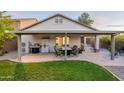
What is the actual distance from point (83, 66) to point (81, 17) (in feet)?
134

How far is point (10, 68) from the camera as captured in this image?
16.6m

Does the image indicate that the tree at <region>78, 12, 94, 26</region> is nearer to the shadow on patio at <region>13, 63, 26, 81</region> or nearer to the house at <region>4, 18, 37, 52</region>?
the house at <region>4, 18, 37, 52</region>

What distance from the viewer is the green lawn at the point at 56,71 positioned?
13.9 metres

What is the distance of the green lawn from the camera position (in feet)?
45.4

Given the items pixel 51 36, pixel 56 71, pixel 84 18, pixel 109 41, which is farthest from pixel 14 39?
pixel 84 18

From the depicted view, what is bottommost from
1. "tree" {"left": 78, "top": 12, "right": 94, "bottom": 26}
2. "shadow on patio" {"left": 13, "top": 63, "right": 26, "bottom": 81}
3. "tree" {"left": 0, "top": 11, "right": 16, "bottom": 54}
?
"shadow on patio" {"left": 13, "top": 63, "right": 26, "bottom": 81}

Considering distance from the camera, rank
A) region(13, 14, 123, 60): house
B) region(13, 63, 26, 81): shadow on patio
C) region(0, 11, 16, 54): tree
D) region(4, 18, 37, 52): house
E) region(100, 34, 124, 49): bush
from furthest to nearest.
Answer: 1. region(4, 18, 37, 52): house
2. region(100, 34, 124, 49): bush
3. region(0, 11, 16, 54): tree
4. region(13, 14, 123, 60): house
5. region(13, 63, 26, 81): shadow on patio

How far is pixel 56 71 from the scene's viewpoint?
50.6 feet

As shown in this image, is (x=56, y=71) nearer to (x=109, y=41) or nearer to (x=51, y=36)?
(x=51, y=36)

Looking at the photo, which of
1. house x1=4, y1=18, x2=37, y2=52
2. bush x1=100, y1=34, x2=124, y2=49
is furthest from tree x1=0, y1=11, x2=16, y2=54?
bush x1=100, y1=34, x2=124, y2=49

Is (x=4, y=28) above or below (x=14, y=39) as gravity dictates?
above
